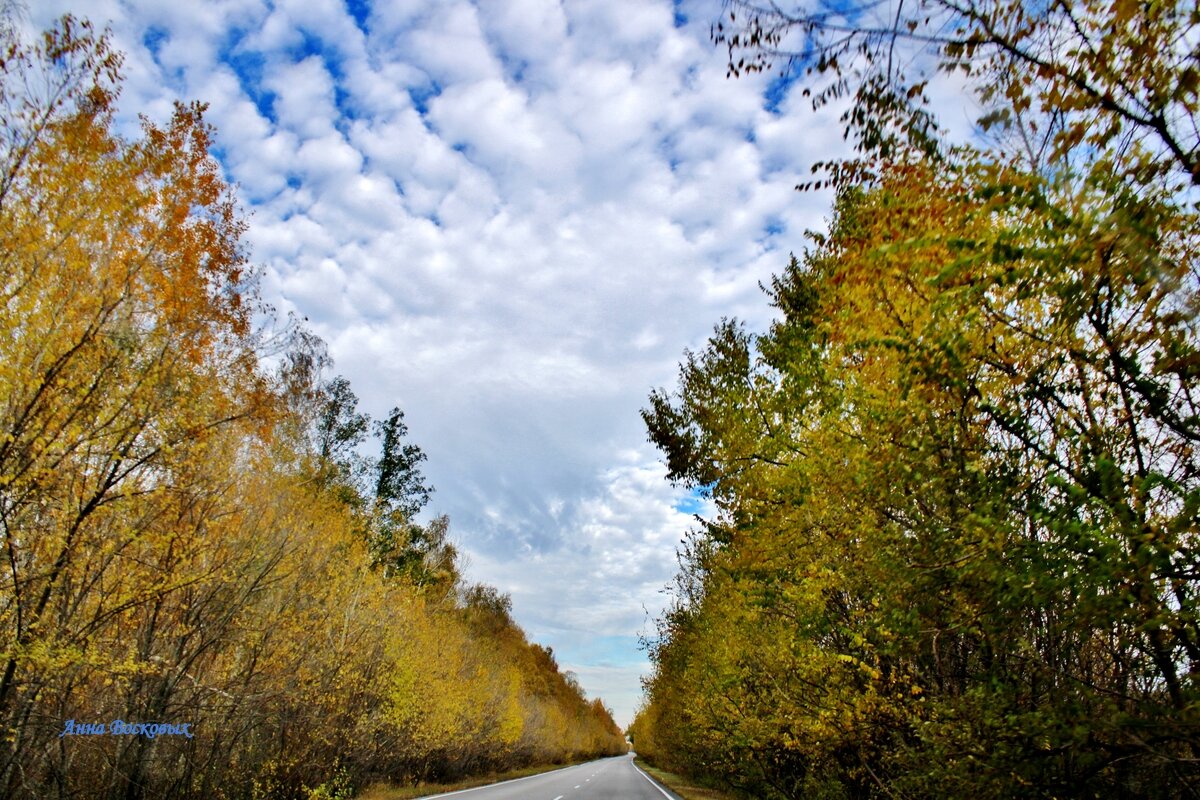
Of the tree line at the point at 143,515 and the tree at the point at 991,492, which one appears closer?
the tree at the point at 991,492

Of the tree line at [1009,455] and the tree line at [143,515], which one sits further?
the tree line at [143,515]

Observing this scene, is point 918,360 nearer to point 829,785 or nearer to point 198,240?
point 198,240

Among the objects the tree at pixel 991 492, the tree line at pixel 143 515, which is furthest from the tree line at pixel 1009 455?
the tree line at pixel 143 515

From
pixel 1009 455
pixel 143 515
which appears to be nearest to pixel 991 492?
pixel 1009 455

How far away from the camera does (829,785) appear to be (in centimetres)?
1073

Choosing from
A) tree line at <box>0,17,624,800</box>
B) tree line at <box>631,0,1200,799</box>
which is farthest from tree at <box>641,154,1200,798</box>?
tree line at <box>0,17,624,800</box>

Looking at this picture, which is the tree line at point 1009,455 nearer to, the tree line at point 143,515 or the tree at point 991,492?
the tree at point 991,492

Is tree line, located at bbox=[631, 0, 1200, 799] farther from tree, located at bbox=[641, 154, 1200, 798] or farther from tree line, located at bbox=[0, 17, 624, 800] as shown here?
tree line, located at bbox=[0, 17, 624, 800]

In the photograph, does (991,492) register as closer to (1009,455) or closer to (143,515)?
(1009,455)

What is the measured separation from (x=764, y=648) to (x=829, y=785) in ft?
11.0

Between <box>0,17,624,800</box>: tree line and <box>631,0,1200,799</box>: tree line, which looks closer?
<box>631,0,1200,799</box>: tree line

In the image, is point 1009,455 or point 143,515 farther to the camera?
point 143,515

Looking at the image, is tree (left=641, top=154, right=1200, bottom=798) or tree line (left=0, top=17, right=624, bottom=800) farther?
tree line (left=0, top=17, right=624, bottom=800)

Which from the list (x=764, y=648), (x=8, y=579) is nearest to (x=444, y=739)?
(x=764, y=648)
